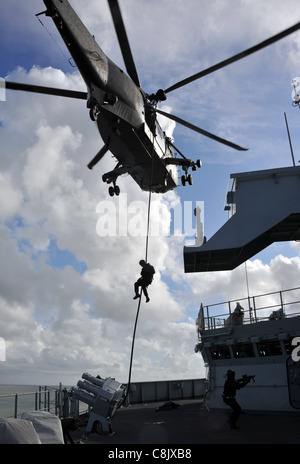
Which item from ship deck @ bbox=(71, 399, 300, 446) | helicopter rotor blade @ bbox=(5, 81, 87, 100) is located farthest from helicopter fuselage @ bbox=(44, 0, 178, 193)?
ship deck @ bbox=(71, 399, 300, 446)

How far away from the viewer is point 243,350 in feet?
59.0

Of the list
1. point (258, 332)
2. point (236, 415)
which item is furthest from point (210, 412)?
point (236, 415)

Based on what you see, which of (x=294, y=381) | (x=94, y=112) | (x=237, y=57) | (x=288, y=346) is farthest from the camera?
(x=288, y=346)

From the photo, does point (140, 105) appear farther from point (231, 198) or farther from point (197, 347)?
point (197, 347)

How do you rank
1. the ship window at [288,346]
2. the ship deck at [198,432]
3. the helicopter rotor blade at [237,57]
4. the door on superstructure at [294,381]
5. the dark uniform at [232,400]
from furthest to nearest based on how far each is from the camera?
the ship window at [288,346]
the door on superstructure at [294,381]
the dark uniform at [232,400]
the helicopter rotor blade at [237,57]
the ship deck at [198,432]

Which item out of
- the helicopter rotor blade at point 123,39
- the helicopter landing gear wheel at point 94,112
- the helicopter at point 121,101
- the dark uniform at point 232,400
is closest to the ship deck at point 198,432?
the dark uniform at point 232,400

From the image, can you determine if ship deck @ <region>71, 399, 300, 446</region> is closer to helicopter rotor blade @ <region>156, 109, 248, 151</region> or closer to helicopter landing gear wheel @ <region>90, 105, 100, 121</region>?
helicopter landing gear wheel @ <region>90, 105, 100, 121</region>

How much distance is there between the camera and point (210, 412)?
1778 cm

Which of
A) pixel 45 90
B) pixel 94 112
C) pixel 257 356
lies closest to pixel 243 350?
pixel 257 356

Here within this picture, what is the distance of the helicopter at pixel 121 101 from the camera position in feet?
35.9

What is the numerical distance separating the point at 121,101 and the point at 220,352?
42.2ft

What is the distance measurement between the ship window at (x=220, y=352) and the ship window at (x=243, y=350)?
1.60 ft

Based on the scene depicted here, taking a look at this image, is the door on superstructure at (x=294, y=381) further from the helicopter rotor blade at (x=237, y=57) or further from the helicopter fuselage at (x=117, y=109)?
the helicopter rotor blade at (x=237, y=57)

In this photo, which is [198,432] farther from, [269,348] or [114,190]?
[114,190]
